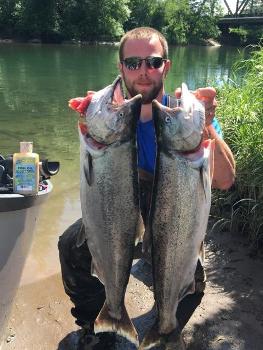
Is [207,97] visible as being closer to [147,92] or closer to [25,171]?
[147,92]

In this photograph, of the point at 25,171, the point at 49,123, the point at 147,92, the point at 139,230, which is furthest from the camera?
the point at 49,123

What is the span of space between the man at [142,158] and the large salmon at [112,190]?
29cm

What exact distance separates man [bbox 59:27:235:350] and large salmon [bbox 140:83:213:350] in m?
0.35

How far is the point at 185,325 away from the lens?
3.76 meters

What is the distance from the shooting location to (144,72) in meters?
2.99

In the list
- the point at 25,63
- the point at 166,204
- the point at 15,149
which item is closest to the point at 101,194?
the point at 166,204

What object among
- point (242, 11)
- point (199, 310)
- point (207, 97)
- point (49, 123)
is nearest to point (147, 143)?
point (207, 97)

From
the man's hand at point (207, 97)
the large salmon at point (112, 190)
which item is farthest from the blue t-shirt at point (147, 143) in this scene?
the large salmon at point (112, 190)

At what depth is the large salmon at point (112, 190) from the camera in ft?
8.05

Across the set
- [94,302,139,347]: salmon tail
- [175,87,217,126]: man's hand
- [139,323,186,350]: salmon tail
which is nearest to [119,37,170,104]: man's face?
[175,87,217,126]: man's hand

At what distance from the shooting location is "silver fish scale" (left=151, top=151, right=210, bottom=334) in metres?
2.49

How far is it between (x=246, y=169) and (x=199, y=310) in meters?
1.90

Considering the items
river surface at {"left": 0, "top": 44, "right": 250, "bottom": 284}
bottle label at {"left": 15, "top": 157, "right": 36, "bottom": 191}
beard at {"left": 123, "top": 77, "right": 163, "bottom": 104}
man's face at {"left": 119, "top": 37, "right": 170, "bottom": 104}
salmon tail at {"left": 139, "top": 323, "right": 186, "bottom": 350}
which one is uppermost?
man's face at {"left": 119, "top": 37, "right": 170, "bottom": 104}

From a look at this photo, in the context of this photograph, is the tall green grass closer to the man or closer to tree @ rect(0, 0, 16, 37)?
the man
